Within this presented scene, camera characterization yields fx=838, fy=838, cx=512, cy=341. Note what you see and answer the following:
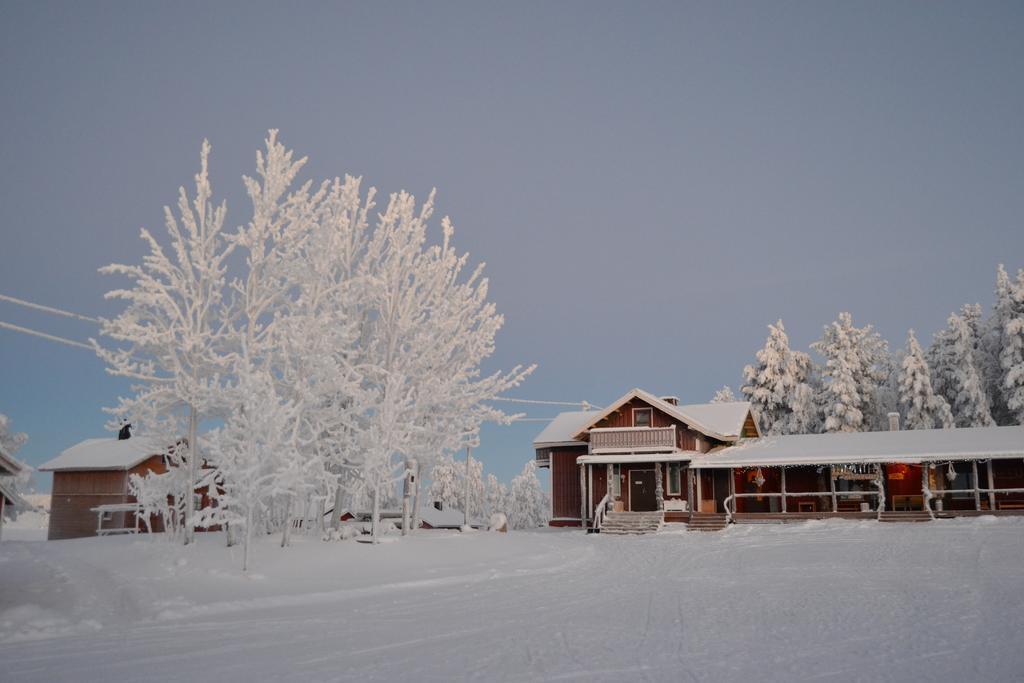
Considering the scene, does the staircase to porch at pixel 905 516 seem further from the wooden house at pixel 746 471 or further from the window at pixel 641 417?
the window at pixel 641 417

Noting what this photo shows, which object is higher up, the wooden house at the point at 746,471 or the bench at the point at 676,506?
the wooden house at the point at 746,471

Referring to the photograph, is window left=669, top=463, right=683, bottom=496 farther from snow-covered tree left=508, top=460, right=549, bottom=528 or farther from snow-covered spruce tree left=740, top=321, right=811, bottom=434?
snow-covered tree left=508, top=460, right=549, bottom=528

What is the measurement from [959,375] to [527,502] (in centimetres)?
7070

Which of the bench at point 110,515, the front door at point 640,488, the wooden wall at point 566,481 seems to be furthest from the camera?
the wooden wall at point 566,481

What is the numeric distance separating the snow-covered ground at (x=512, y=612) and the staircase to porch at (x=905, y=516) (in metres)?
6.10

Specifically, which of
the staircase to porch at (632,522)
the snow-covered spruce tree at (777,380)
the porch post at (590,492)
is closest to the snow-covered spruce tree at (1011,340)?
the snow-covered spruce tree at (777,380)

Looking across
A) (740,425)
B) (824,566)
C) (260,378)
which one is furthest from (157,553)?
(740,425)

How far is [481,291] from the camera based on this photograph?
2819cm

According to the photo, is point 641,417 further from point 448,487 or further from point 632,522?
point 448,487

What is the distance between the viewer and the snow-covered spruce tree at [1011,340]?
136 ft

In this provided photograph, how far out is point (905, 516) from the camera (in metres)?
31.1

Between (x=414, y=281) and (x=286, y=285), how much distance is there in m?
5.07

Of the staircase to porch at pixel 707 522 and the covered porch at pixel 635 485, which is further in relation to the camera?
the covered porch at pixel 635 485

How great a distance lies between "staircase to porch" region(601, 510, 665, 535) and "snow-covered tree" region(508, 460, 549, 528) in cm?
7053
